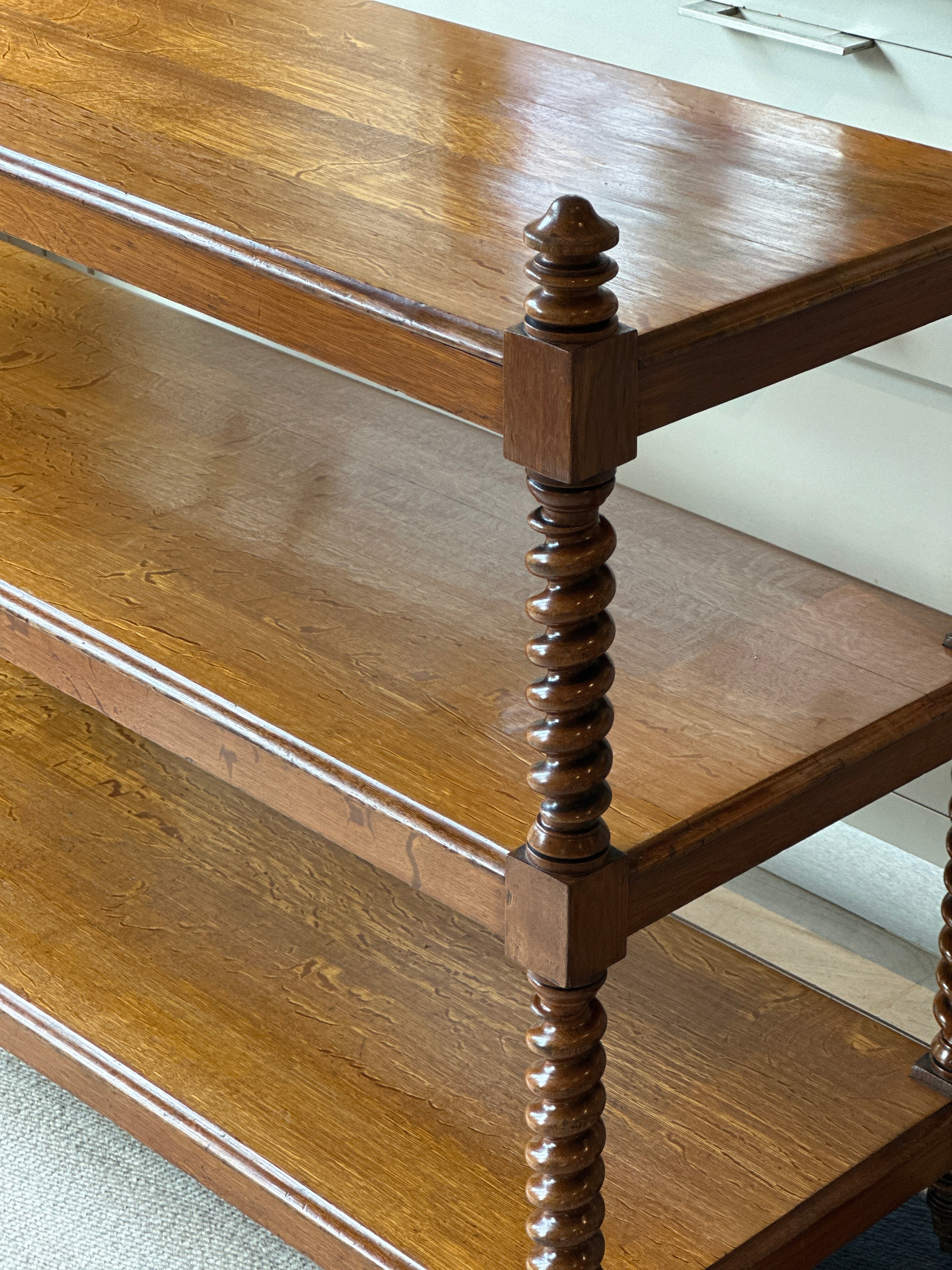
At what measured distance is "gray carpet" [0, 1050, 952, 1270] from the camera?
1444mm

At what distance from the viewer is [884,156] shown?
43.7 inches

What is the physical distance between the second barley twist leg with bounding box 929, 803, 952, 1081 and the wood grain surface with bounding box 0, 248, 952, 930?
18 centimetres

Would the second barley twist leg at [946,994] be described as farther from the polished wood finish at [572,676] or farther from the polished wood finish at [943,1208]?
the polished wood finish at [572,676]

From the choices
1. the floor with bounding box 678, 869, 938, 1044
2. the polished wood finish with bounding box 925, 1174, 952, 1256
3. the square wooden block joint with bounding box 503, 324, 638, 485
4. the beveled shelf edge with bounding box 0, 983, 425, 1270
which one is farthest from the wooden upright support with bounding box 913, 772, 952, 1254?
the square wooden block joint with bounding box 503, 324, 638, 485

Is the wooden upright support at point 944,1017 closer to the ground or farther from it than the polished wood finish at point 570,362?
closer to the ground

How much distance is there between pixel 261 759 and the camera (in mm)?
1097

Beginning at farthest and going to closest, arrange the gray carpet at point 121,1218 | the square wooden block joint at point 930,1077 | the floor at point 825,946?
the floor at point 825,946
the gray carpet at point 121,1218
the square wooden block joint at point 930,1077

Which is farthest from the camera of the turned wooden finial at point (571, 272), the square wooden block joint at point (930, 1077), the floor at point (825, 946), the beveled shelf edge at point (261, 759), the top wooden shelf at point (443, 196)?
the floor at point (825, 946)

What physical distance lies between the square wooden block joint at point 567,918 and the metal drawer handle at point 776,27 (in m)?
0.79

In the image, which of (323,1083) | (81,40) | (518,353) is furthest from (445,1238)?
(81,40)

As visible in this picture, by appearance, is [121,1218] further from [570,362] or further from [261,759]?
[570,362]

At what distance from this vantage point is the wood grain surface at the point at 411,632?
1042 mm

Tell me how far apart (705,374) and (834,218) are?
0.19 meters

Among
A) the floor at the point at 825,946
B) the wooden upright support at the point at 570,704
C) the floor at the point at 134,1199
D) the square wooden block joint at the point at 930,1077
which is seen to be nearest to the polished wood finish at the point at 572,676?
the wooden upright support at the point at 570,704
